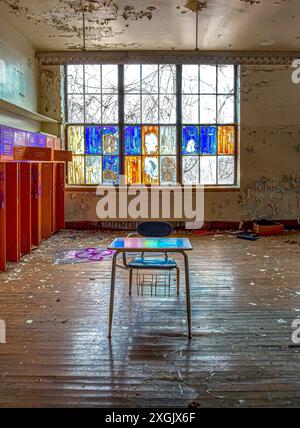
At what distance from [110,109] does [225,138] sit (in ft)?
7.50

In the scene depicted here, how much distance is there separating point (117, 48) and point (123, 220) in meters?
3.16

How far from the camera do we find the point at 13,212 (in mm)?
5578

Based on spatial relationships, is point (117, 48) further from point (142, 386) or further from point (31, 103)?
point (142, 386)

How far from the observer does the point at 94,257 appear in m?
6.08

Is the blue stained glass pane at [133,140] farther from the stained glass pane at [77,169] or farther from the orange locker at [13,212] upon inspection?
the orange locker at [13,212]

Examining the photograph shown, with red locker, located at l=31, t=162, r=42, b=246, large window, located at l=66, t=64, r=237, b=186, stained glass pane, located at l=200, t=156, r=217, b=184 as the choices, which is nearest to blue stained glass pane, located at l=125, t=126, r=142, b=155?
large window, located at l=66, t=64, r=237, b=186

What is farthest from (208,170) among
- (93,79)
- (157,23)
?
(157,23)

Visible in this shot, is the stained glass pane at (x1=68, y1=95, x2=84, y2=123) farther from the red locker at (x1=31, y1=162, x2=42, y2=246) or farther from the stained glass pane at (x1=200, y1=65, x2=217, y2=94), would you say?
the stained glass pane at (x1=200, y1=65, x2=217, y2=94)

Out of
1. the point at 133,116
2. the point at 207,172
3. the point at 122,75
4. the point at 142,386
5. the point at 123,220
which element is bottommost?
the point at 142,386

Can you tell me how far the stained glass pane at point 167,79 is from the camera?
8.55 meters

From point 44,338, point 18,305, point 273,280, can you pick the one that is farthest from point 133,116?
point 44,338

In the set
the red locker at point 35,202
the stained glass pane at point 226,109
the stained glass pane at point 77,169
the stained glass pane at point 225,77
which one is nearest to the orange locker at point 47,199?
the red locker at point 35,202

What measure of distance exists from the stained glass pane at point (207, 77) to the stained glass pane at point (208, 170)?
1.29 meters

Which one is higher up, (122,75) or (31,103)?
(122,75)
